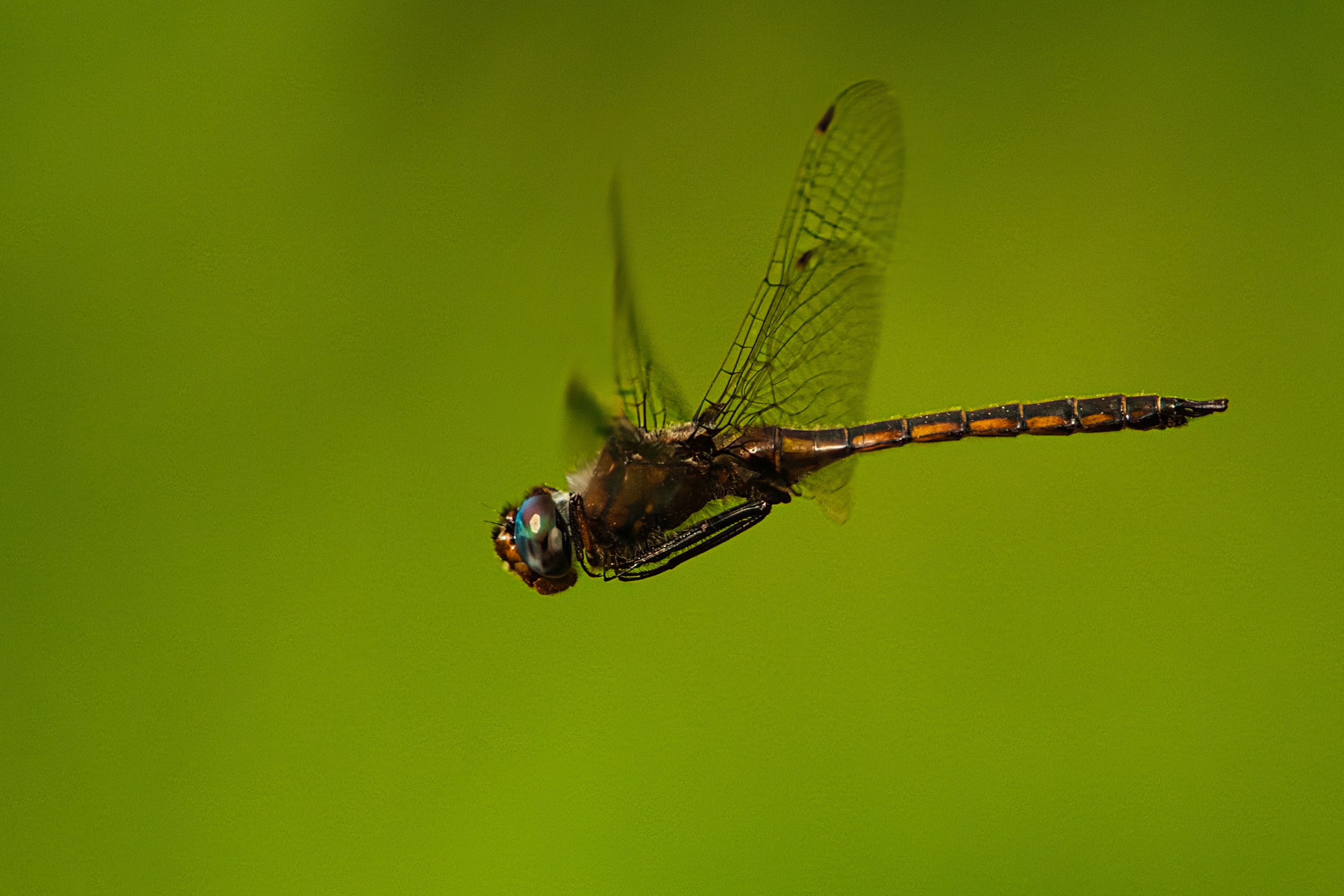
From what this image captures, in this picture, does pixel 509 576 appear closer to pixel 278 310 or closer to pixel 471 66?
pixel 278 310

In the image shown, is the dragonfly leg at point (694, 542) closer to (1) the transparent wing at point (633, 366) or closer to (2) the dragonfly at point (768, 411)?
(2) the dragonfly at point (768, 411)

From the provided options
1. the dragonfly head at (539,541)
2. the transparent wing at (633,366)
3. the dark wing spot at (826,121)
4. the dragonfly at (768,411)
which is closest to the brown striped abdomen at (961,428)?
the dragonfly at (768,411)

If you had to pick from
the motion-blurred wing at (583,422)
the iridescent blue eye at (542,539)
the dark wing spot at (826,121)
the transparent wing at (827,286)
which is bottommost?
the iridescent blue eye at (542,539)

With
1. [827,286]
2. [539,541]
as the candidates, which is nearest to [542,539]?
[539,541]

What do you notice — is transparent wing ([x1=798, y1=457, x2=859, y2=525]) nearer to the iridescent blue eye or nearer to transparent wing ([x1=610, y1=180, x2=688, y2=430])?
transparent wing ([x1=610, y1=180, x2=688, y2=430])

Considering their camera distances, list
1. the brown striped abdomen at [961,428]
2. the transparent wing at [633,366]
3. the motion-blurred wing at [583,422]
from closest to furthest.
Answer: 1. the transparent wing at [633,366]
2. the motion-blurred wing at [583,422]
3. the brown striped abdomen at [961,428]

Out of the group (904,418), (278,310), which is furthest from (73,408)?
(904,418)

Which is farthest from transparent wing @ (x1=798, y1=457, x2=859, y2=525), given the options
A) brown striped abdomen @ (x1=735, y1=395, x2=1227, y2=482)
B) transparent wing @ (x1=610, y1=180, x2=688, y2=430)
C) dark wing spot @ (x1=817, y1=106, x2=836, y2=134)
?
dark wing spot @ (x1=817, y1=106, x2=836, y2=134)

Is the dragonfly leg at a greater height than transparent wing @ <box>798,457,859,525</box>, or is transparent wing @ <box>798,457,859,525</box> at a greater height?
transparent wing @ <box>798,457,859,525</box>
